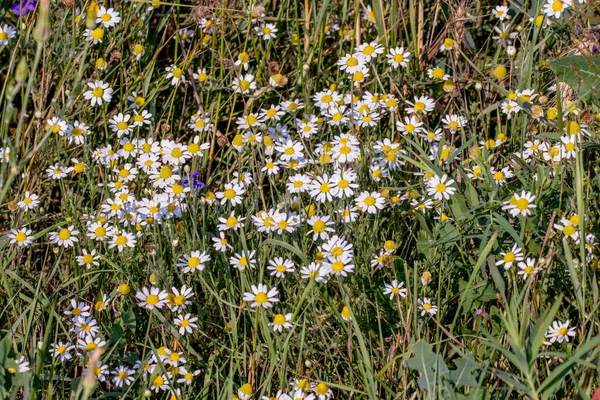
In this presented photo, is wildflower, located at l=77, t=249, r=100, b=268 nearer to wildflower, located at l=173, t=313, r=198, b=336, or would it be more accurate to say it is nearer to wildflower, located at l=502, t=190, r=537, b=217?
wildflower, located at l=173, t=313, r=198, b=336

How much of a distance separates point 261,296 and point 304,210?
1.41 feet

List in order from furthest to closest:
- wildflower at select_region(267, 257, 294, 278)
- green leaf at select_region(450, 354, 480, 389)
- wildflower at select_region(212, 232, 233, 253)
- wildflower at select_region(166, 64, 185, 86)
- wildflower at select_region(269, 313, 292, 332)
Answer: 1. wildflower at select_region(166, 64, 185, 86)
2. wildflower at select_region(212, 232, 233, 253)
3. wildflower at select_region(267, 257, 294, 278)
4. wildflower at select_region(269, 313, 292, 332)
5. green leaf at select_region(450, 354, 480, 389)

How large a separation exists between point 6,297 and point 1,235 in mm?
289

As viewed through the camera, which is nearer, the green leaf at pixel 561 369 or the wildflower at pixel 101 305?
the green leaf at pixel 561 369

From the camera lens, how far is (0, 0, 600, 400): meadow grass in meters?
2.05

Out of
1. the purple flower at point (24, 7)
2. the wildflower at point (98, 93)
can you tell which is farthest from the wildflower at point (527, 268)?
the purple flower at point (24, 7)

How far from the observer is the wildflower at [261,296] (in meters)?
2.14

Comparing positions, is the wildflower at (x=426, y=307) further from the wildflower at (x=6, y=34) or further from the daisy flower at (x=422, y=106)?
the wildflower at (x=6, y=34)

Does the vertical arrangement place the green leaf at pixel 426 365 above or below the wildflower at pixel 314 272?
below

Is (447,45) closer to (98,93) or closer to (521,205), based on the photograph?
(521,205)

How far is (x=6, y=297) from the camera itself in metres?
2.39

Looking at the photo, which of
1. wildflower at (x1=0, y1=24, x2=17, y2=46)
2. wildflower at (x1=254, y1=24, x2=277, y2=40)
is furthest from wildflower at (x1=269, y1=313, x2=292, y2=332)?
wildflower at (x1=0, y1=24, x2=17, y2=46)

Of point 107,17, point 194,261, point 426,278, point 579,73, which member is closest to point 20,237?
point 194,261

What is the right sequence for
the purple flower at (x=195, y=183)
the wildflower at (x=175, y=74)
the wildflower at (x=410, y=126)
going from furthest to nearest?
1. the wildflower at (x=175, y=74)
2. the wildflower at (x=410, y=126)
3. the purple flower at (x=195, y=183)
